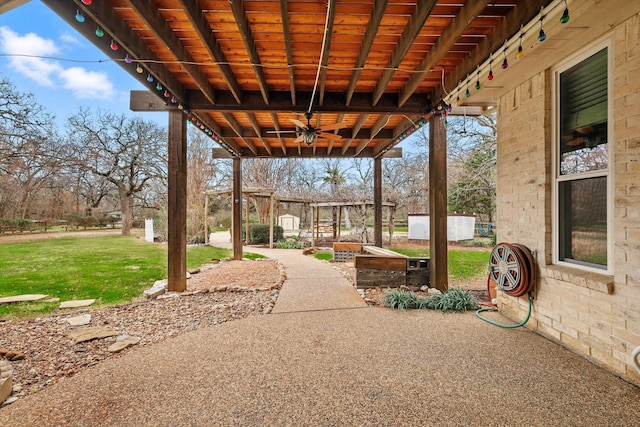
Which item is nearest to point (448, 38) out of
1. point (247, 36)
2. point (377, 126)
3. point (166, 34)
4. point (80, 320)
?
point (247, 36)

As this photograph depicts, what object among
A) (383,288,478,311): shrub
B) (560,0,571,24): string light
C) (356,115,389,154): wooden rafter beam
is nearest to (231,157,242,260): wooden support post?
(356,115,389,154): wooden rafter beam

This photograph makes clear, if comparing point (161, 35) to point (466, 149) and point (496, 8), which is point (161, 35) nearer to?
point (496, 8)

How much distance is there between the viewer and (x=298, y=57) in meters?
3.12

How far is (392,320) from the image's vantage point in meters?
3.11

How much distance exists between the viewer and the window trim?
2.12 metres

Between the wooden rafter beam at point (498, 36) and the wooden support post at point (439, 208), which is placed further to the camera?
the wooden support post at point (439, 208)

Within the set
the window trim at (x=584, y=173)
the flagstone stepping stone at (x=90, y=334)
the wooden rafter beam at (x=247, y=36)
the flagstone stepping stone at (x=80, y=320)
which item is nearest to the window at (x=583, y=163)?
the window trim at (x=584, y=173)

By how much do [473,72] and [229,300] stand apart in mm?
4011

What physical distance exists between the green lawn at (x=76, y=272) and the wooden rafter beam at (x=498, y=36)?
5198 millimetres

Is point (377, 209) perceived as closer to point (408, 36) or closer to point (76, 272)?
point (408, 36)

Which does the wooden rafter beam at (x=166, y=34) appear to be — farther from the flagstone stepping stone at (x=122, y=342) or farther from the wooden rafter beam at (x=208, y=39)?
the flagstone stepping stone at (x=122, y=342)

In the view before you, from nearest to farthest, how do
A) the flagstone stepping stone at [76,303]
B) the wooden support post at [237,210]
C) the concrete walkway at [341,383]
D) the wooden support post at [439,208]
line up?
1. the concrete walkway at [341,383]
2. the flagstone stepping stone at [76,303]
3. the wooden support post at [439,208]
4. the wooden support post at [237,210]

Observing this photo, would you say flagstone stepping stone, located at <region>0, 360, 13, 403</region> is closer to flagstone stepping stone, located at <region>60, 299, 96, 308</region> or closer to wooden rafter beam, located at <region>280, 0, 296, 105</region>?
flagstone stepping stone, located at <region>60, 299, 96, 308</region>

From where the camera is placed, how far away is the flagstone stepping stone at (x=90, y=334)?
261 cm
